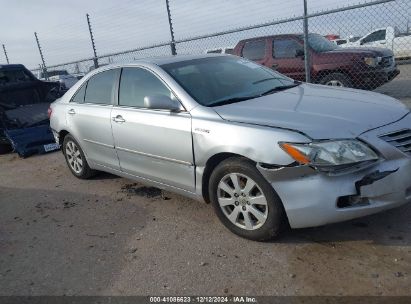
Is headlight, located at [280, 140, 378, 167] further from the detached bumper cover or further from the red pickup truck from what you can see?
the red pickup truck

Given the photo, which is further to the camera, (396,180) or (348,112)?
(348,112)

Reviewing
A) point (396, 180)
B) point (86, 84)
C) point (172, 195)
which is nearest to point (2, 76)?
point (86, 84)

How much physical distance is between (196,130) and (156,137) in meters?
0.58

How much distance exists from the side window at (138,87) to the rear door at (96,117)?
0.18 metres

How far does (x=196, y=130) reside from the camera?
3637 mm

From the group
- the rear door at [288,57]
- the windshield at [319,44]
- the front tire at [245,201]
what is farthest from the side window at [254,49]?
the front tire at [245,201]

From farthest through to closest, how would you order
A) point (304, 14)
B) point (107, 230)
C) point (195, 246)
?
1. point (304, 14)
2. point (107, 230)
3. point (195, 246)

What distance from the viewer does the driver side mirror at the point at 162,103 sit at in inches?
152

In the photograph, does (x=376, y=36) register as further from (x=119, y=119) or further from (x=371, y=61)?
(x=119, y=119)

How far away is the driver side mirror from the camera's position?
3.86m

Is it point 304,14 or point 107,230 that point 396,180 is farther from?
point 304,14

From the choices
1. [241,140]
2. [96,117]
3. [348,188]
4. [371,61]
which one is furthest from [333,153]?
[371,61]

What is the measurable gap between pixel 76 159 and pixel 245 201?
10.3ft

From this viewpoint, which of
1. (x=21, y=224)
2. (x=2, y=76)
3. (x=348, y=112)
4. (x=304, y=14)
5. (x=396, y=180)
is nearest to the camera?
(x=396, y=180)
